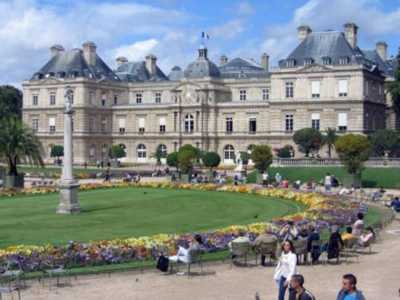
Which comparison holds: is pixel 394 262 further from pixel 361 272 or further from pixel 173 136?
pixel 173 136

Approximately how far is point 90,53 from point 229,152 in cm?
2496

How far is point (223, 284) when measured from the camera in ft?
65.6

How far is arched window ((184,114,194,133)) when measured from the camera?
94.3m

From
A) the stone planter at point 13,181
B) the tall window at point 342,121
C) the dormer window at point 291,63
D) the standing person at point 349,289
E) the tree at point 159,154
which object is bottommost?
the standing person at point 349,289

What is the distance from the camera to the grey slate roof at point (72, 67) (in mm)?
99250

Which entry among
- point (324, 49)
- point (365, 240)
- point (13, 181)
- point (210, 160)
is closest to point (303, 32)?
point (324, 49)

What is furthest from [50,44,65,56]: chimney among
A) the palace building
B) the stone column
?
the stone column

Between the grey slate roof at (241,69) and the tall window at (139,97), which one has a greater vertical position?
the grey slate roof at (241,69)

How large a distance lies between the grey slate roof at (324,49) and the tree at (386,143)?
12.0 m

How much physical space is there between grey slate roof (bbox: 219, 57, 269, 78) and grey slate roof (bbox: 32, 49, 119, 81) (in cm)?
1583

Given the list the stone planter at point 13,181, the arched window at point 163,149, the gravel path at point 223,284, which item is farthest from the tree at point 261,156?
the gravel path at point 223,284

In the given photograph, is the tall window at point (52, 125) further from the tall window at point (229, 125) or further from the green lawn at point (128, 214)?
the green lawn at point (128, 214)

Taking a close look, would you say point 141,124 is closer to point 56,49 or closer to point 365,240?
point 56,49

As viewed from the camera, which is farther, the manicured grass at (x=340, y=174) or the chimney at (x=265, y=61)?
the chimney at (x=265, y=61)
